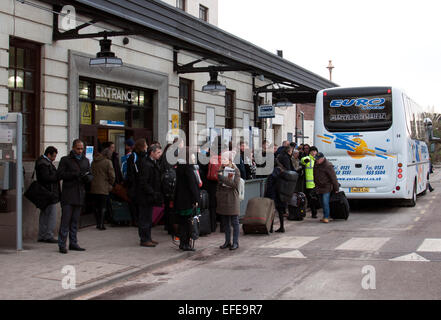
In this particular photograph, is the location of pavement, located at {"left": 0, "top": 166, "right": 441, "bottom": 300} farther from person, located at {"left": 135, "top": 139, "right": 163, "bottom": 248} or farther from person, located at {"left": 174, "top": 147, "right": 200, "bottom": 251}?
person, located at {"left": 174, "top": 147, "right": 200, "bottom": 251}

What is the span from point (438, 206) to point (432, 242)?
24.6 ft

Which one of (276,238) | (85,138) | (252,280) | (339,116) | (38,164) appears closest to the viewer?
(252,280)

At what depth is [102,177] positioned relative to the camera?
38.3 ft

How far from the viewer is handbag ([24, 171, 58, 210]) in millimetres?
9594

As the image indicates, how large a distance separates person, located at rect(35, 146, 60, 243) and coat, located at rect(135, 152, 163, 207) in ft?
4.63

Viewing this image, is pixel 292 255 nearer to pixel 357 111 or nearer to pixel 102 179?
pixel 102 179

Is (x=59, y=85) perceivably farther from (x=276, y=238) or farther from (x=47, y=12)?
(x=276, y=238)

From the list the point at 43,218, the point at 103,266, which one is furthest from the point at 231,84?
the point at 103,266

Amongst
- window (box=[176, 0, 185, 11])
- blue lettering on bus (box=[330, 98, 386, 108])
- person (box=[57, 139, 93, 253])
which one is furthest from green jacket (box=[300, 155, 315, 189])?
window (box=[176, 0, 185, 11])

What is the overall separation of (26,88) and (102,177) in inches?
94.4

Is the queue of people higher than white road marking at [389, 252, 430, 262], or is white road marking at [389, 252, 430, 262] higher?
the queue of people

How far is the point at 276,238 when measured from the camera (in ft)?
36.1

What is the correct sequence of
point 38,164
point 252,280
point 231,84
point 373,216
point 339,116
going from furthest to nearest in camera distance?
point 231,84 < point 339,116 < point 373,216 < point 38,164 < point 252,280
